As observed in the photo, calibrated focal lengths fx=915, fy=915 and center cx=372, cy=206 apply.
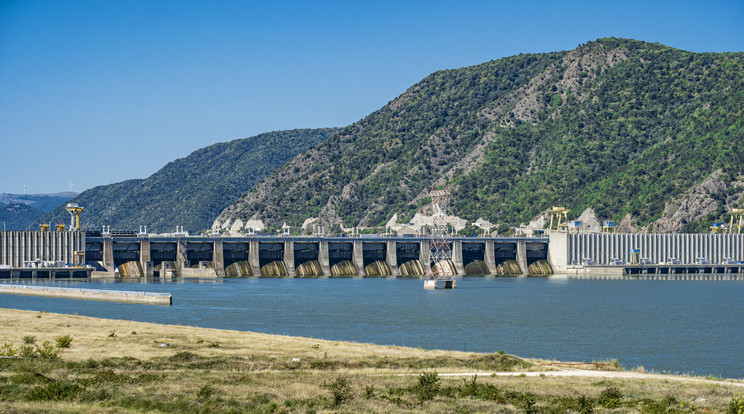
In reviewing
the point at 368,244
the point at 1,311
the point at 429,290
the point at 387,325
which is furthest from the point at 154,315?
the point at 368,244

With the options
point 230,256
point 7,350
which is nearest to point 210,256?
point 230,256

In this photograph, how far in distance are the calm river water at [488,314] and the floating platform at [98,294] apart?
99.5 inches

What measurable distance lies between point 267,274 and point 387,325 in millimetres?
93073

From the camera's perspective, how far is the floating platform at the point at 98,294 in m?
115

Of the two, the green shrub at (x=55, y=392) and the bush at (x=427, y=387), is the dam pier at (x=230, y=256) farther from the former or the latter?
the bush at (x=427, y=387)

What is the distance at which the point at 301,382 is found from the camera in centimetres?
4706

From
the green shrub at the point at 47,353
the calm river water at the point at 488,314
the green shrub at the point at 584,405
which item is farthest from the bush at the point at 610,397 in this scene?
the green shrub at the point at 47,353

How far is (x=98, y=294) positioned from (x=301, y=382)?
7985cm

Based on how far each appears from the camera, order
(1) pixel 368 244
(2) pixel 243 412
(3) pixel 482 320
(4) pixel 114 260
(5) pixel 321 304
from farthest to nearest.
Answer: (1) pixel 368 244 → (4) pixel 114 260 → (5) pixel 321 304 → (3) pixel 482 320 → (2) pixel 243 412

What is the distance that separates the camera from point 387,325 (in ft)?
304

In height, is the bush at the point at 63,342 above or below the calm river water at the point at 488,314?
above

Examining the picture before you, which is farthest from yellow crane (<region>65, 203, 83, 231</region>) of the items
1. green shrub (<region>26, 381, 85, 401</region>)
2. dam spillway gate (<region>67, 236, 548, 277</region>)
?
green shrub (<region>26, 381, 85, 401</region>)

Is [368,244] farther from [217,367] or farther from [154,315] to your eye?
[217,367]

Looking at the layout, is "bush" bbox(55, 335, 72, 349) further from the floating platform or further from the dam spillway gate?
the dam spillway gate
